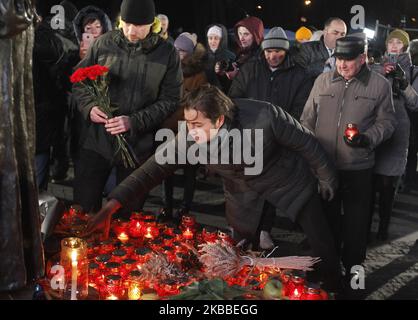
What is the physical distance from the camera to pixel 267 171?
3.77m

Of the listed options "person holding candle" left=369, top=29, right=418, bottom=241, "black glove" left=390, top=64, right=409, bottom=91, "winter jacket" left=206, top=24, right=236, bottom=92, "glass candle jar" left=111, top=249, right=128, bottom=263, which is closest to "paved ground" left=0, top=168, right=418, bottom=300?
"person holding candle" left=369, top=29, right=418, bottom=241

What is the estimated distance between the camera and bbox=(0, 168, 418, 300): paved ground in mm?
4568

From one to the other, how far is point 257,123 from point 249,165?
302 mm

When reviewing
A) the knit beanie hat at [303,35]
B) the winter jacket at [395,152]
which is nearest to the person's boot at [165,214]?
the winter jacket at [395,152]

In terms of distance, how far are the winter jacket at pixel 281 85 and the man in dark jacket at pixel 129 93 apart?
3.61 ft

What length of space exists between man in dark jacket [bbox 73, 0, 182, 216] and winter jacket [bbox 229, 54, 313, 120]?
1101mm

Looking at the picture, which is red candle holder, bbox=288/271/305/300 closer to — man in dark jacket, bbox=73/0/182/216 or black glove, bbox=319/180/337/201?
black glove, bbox=319/180/337/201

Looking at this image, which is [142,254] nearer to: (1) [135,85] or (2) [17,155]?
(2) [17,155]

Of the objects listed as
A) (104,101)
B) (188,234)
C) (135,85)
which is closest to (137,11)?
(135,85)

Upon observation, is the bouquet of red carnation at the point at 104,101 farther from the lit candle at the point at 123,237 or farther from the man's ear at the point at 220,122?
the man's ear at the point at 220,122

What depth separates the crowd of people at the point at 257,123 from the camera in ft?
11.8

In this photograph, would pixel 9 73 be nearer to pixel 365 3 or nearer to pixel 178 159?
pixel 178 159

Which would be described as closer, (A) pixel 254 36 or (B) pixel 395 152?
(B) pixel 395 152
